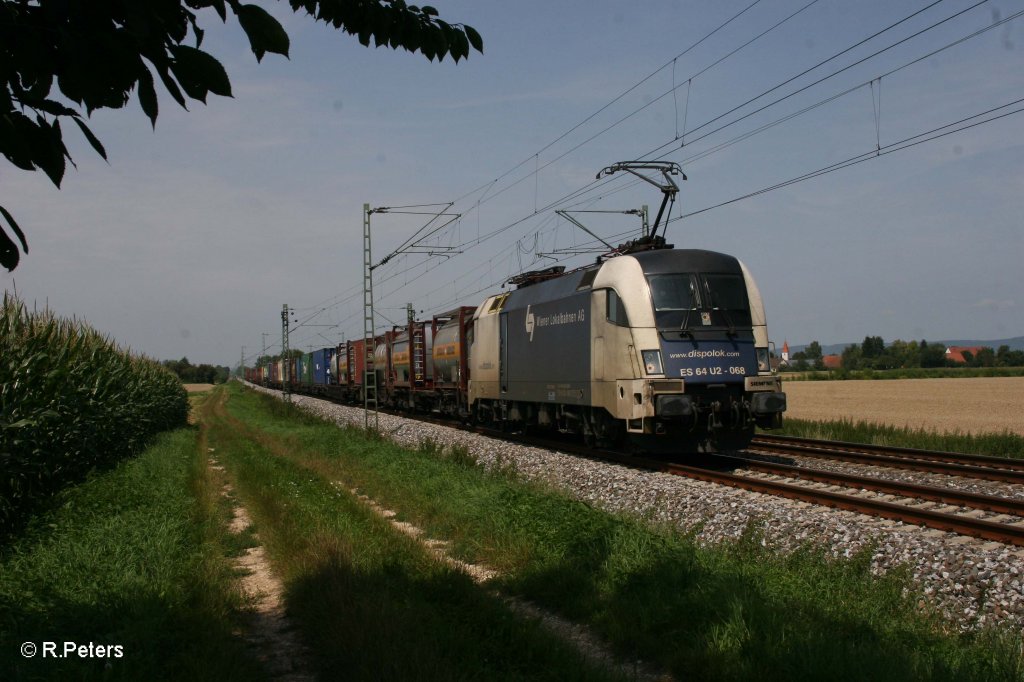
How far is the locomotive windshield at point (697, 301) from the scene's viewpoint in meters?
13.3

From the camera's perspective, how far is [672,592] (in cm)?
621

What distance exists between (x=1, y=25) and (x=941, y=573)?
7407 millimetres

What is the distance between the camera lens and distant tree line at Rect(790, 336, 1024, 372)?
287 ft

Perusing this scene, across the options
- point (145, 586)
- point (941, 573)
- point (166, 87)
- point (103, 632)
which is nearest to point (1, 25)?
point (166, 87)

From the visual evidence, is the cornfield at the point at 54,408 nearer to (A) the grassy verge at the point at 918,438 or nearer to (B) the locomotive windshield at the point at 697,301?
(B) the locomotive windshield at the point at 697,301

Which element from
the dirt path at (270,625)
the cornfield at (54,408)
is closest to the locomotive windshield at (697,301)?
the dirt path at (270,625)

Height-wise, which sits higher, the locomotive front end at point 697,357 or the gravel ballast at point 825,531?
the locomotive front end at point 697,357

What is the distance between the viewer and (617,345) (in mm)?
13656

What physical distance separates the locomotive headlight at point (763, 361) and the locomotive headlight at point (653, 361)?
201cm

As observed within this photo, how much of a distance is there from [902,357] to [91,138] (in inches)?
4229

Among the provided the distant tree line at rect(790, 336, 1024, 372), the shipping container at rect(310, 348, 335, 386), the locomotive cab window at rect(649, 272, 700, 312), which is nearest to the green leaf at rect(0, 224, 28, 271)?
the locomotive cab window at rect(649, 272, 700, 312)

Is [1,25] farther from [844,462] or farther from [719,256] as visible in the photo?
[844,462]

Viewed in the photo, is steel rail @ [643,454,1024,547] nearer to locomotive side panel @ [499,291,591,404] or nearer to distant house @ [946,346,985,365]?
locomotive side panel @ [499,291,591,404]

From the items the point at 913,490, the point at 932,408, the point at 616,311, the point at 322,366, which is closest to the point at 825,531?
the point at 913,490
